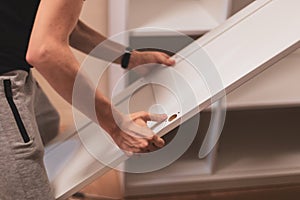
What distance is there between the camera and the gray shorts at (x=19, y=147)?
3.46ft

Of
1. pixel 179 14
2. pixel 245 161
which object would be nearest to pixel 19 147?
pixel 179 14

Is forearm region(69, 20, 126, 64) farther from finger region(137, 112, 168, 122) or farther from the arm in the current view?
finger region(137, 112, 168, 122)

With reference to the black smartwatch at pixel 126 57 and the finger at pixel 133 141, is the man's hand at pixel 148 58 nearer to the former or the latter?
the black smartwatch at pixel 126 57

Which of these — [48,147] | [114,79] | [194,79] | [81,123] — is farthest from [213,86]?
[114,79]

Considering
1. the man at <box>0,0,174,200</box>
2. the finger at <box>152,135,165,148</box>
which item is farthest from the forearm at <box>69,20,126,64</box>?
the finger at <box>152,135,165,148</box>

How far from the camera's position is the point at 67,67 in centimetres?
96

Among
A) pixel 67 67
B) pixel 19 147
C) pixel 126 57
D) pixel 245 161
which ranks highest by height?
pixel 67 67

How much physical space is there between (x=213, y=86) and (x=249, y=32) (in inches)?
7.7

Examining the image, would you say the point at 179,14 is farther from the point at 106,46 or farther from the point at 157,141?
the point at 157,141

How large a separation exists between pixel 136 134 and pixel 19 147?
26 centimetres

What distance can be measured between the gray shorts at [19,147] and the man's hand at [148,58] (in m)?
0.34

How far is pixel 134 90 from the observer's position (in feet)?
4.41

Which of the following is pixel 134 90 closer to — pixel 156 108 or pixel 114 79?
pixel 156 108

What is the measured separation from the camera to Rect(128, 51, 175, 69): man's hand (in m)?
1.32
